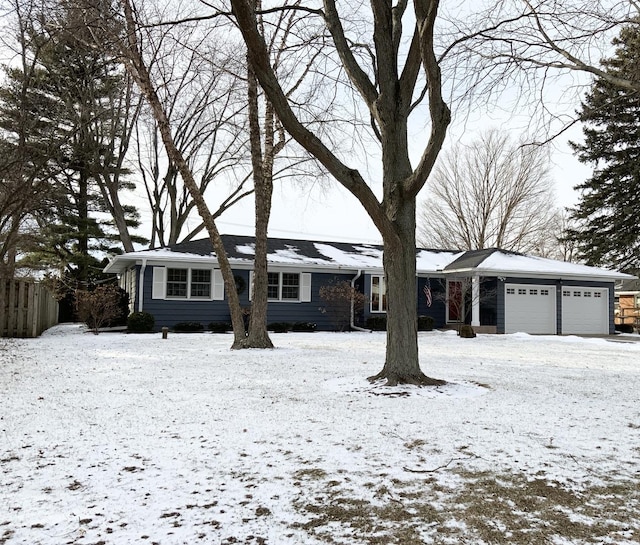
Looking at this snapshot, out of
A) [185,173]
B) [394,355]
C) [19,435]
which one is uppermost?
[185,173]

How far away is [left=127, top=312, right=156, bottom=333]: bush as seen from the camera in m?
16.5

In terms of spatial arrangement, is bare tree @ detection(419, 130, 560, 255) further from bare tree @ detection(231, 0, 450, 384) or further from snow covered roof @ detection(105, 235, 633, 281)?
bare tree @ detection(231, 0, 450, 384)

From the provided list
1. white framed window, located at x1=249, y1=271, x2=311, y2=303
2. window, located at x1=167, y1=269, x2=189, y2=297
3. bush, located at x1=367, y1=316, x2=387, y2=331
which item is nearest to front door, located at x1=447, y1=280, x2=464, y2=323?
bush, located at x1=367, y1=316, x2=387, y2=331

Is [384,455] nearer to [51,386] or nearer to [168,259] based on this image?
[51,386]

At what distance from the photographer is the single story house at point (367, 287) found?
17.8m

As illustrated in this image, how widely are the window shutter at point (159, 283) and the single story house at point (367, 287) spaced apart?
3cm

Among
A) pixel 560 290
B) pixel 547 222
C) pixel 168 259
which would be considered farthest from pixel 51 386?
pixel 547 222

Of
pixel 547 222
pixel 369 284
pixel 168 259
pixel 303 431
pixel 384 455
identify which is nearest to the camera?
pixel 384 455

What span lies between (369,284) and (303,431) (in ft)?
51.2

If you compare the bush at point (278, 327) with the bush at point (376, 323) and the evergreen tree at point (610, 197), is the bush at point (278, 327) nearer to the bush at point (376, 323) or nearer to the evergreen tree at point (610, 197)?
the bush at point (376, 323)

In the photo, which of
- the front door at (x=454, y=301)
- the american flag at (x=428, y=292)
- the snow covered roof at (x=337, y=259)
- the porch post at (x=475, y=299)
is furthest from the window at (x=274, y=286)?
the porch post at (x=475, y=299)

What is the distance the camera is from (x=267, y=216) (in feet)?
38.8

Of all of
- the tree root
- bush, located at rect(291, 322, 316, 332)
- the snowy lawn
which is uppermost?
bush, located at rect(291, 322, 316, 332)

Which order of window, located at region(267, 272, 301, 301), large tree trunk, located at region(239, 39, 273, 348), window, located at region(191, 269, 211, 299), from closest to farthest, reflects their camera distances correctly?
1. large tree trunk, located at region(239, 39, 273, 348)
2. window, located at region(191, 269, 211, 299)
3. window, located at region(267, 272, 301, 301)
